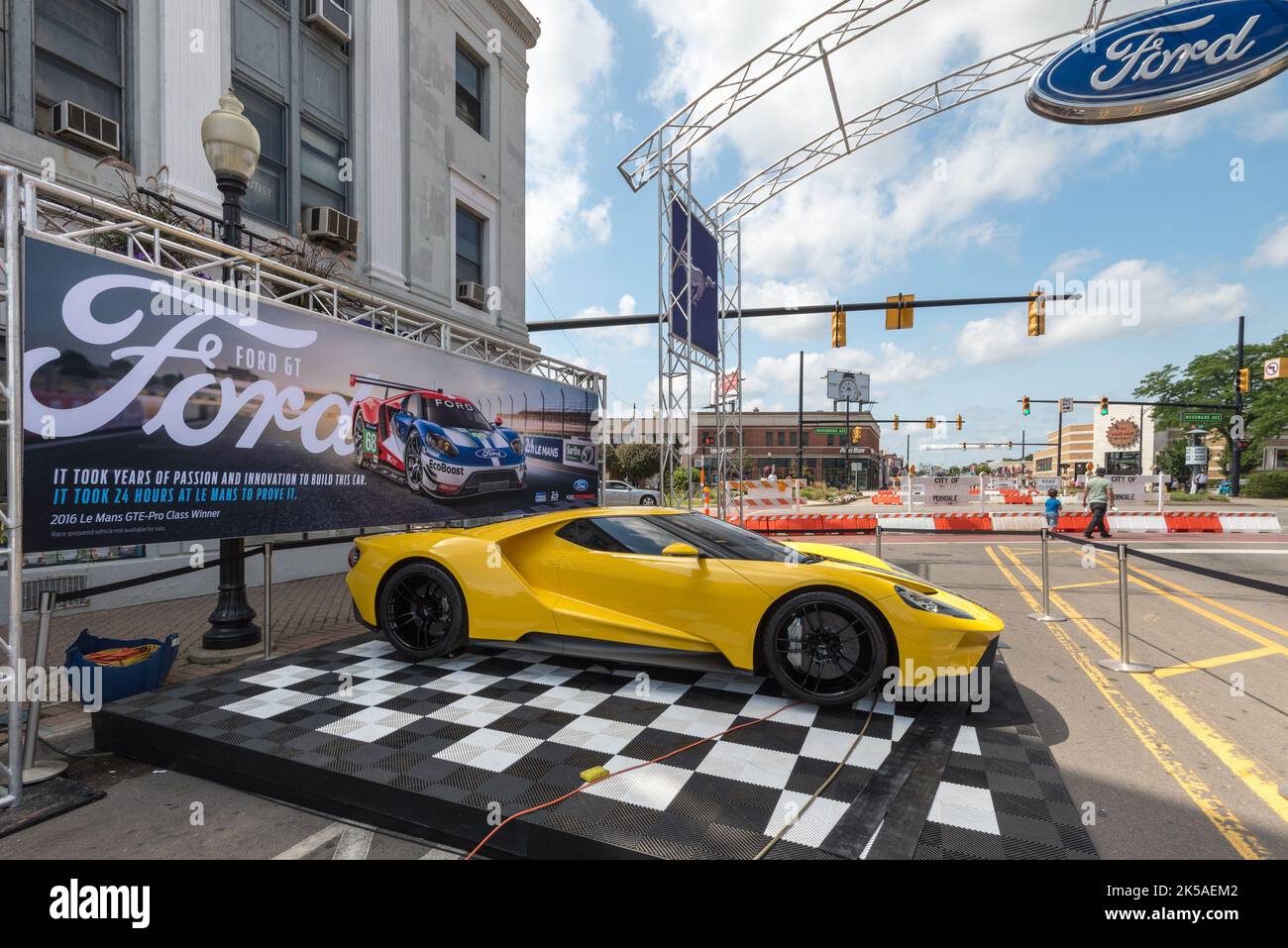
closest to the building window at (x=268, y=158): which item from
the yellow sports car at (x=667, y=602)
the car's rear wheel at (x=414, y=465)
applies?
the car's rear wheel at (x=414, y=465)

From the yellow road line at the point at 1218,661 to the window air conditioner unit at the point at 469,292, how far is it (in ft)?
42.4

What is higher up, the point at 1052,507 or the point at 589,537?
the point at 589,537

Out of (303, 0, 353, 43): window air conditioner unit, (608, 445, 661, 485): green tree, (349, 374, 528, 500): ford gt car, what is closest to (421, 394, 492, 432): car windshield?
(349, 374, 528, 500): ford gt car

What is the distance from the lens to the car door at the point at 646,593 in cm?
362

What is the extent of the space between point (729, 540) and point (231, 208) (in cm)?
501

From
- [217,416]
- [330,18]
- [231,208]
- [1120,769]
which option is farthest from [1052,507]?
[330,18]

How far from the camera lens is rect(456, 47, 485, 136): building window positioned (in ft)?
45.2

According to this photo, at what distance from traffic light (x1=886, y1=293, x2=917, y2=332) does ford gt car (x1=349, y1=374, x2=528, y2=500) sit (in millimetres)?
9716

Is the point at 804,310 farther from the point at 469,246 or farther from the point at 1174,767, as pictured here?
the point at 1174,767

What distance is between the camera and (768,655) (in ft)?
11.6

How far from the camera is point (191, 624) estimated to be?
634 cm

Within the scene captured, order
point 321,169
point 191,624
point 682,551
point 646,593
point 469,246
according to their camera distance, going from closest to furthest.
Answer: point 682,551
point 646,593
point 191,624
point 321,169
point 469,246

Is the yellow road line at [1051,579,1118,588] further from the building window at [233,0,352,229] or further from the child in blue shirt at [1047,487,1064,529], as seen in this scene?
the building window at [233,0,352,229]

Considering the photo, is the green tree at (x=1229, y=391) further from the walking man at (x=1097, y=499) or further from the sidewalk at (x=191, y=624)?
the sidewalk at (x=191, y=624)
